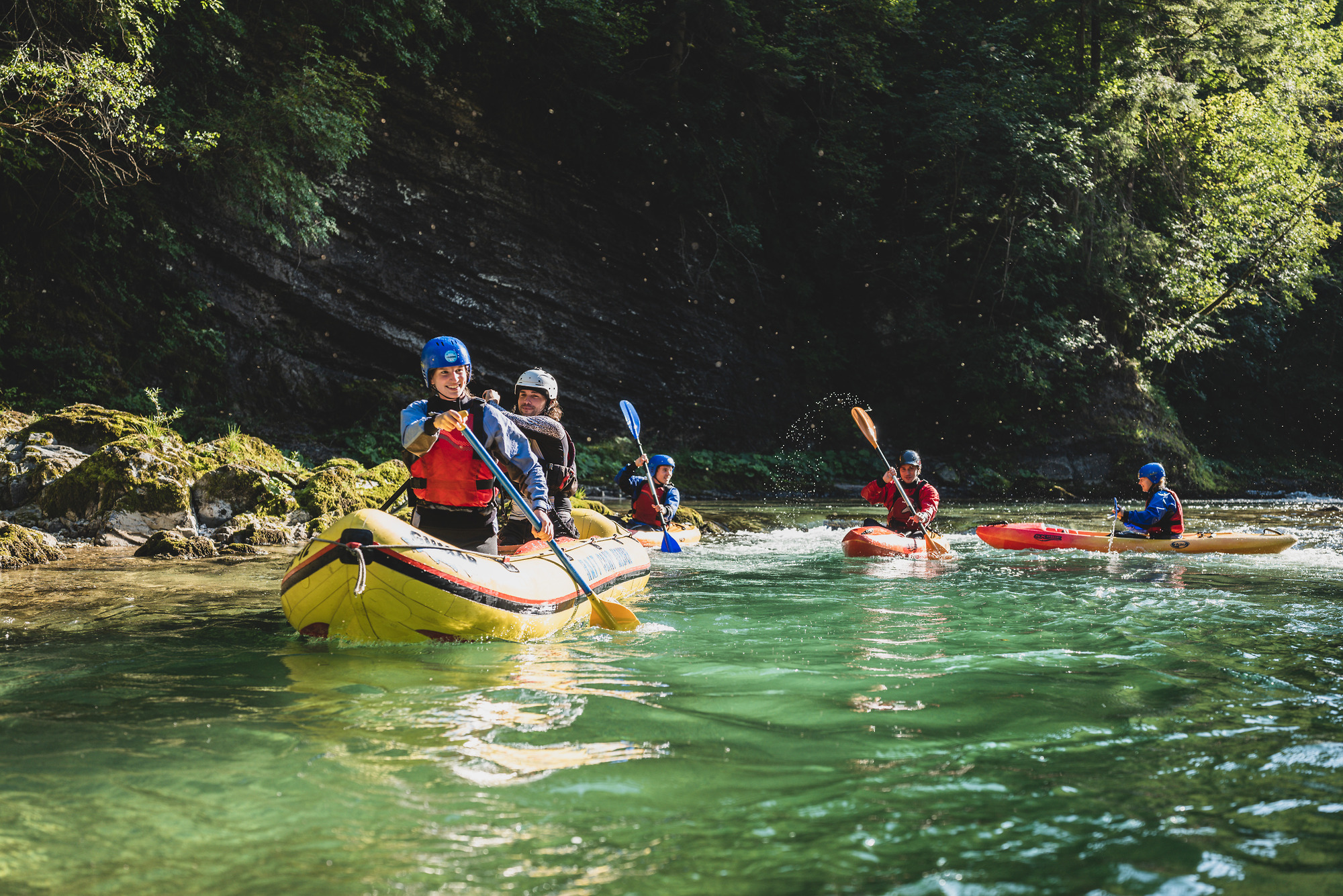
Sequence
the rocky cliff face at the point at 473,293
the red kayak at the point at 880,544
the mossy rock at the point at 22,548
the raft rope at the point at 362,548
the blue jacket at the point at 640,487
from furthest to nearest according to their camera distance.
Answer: the rocky cliff face at the point at 473,293, the blue jacket at the point at 640,487, the red kayak at the point at 880,544, the mossy rock at the point at 22,548, the raft rope at the point at 362,548

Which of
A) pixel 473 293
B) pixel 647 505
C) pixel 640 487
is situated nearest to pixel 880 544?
pixel 647 505

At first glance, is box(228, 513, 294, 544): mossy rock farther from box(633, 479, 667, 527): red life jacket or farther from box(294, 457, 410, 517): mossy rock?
box(633, 479, 667, 527): red life jacket

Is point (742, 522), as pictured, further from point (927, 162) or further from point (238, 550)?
point (927, 162)

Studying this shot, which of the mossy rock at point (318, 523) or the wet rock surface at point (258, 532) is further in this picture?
the mossy rock at point (318, 523)

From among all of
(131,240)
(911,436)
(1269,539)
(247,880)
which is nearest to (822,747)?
(247,880)

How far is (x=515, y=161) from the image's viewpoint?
17.8 meters

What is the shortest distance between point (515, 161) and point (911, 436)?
1110 centimetres

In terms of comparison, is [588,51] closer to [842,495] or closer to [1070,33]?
[842,495]

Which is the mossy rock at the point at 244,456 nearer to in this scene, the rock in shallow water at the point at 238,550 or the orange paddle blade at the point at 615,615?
the rock in shallow water at the point at 238,550

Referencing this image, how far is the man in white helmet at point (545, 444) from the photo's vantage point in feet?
20.0

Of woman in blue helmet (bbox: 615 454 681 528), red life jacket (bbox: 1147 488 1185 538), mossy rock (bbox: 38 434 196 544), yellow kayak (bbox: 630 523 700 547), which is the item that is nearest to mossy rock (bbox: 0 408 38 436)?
mossy rock (bbox: 38 434 196 544)

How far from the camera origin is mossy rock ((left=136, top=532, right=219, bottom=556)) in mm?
7410

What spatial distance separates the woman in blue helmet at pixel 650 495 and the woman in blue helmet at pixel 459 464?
4.56 meters

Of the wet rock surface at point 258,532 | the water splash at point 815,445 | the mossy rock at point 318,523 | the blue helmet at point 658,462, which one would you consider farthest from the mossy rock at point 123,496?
the water splash at point 815,445
